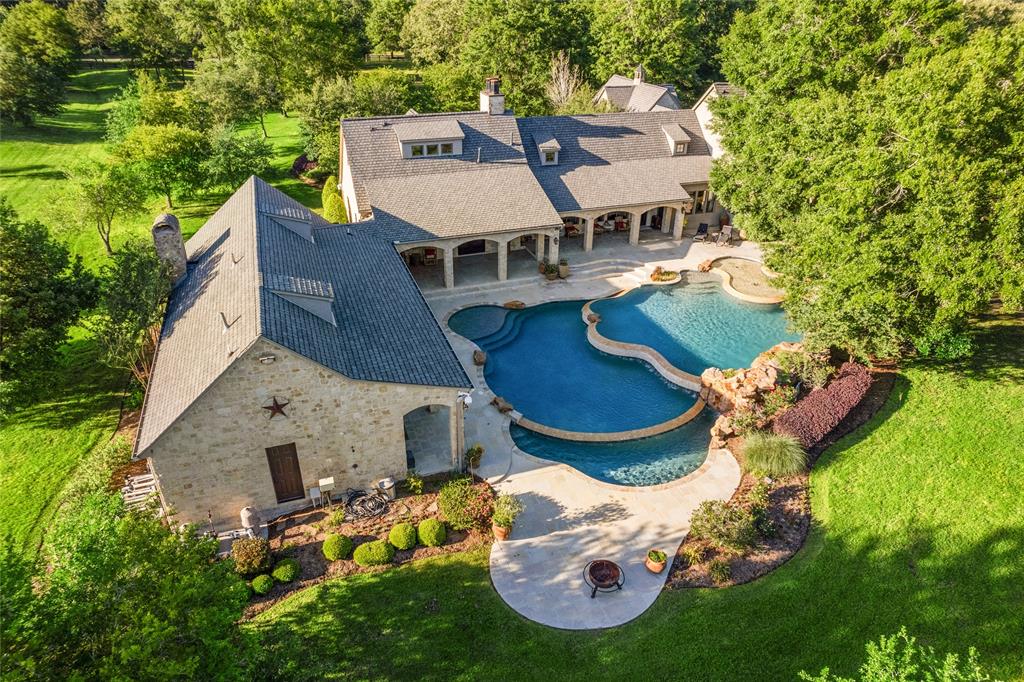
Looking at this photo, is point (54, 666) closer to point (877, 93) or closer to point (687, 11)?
point (877, 93)

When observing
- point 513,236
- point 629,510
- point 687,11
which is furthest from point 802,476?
point 687,11

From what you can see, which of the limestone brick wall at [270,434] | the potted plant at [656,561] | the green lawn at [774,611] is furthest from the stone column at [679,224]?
the potted plant at [656,561]

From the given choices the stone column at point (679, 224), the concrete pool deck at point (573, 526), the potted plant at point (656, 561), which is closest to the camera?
the concrete pool deck at point (573, 526)

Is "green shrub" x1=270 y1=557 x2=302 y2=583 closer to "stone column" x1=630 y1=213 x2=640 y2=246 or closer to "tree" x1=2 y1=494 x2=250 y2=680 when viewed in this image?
"tree" x1=2 y1=494 x2=250 y2=680

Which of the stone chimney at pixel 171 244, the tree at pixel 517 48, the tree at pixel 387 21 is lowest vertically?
the stone chimney at pixel 171 244

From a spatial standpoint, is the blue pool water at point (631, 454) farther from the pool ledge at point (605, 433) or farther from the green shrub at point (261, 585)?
the green shrub at point (261, 585)
